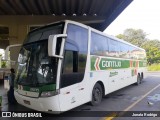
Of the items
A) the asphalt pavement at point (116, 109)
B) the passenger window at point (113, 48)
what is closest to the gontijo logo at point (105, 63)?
the passenger window at point (113, 48)

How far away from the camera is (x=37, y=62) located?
684cm

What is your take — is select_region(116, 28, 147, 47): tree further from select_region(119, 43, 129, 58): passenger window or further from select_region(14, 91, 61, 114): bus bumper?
select_region(14, 91, 61, 114): bus bumper

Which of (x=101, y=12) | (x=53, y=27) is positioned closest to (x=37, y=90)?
(x=53, y=27)

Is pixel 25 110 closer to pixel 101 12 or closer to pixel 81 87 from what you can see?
pixel 81 87

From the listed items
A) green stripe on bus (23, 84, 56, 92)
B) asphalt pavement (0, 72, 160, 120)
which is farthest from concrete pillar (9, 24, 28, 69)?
green stripe on bus (23, 84, 56, 92)

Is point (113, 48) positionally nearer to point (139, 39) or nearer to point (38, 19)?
point (38, 19)

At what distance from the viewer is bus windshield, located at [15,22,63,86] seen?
21.0ft

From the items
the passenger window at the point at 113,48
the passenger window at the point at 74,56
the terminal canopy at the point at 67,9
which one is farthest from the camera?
the terminal canopy at the point at 67,9

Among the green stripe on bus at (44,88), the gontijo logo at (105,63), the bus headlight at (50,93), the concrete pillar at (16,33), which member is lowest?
the bus headlight at (50,93)

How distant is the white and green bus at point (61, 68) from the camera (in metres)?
6.33

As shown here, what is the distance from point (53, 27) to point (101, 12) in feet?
37.4

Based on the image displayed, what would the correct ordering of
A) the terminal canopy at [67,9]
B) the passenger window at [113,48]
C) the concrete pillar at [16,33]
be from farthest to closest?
the concrete pillar at [16,33]
the terminal canopy at [67,9]
the passenger window at [113,48]

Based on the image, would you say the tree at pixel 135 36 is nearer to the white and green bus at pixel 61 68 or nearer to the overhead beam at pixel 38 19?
the overhead beam at pixel 38 19

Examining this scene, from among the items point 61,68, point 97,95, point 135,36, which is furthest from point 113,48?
point 135,36
